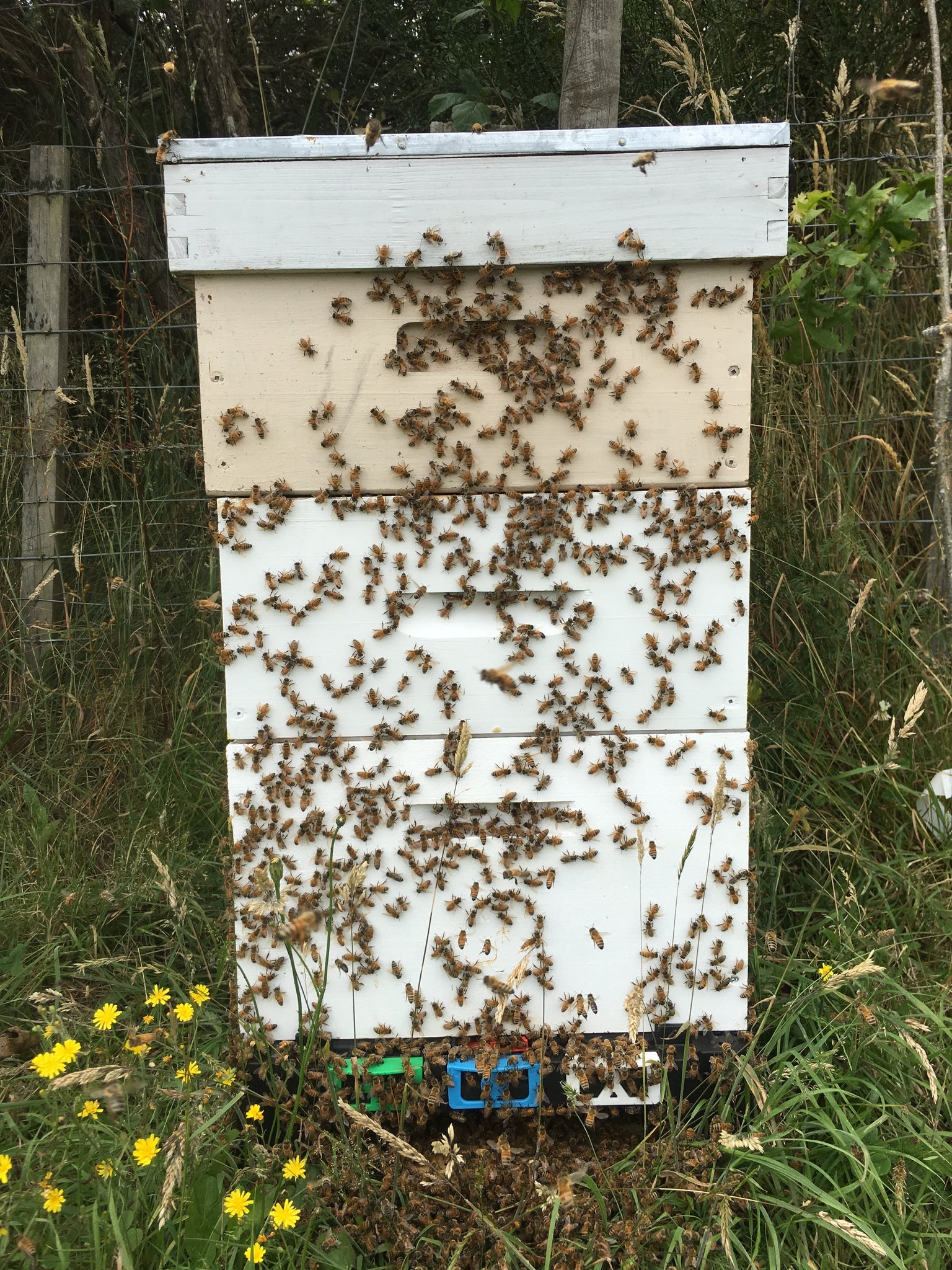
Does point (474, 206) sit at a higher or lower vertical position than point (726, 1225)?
higher

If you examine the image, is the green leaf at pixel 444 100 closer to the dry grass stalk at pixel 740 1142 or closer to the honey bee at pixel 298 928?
the honey bee at pixel 298 928

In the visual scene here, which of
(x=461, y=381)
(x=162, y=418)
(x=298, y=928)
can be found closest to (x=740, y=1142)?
(x=298, y=928)

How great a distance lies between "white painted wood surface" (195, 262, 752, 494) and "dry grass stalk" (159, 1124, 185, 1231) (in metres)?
1.15

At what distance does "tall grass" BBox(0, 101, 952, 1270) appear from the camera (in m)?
1.68

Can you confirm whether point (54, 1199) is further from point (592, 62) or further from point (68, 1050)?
point (592, 62)

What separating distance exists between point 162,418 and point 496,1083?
251 cm

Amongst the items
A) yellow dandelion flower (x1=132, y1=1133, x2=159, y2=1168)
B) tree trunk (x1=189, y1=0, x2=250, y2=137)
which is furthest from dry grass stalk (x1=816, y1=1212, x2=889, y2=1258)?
tree trunk (x1=189, y1=0, x2=250, y2=137)

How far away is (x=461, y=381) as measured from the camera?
1825mm

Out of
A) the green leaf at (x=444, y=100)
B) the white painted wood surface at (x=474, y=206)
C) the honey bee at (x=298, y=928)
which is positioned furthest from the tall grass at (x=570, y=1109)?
the green leaf at (x=444, y=100)

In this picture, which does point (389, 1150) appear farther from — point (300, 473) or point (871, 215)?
point (871, 215)

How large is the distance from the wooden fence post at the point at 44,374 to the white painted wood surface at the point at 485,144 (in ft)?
6.32

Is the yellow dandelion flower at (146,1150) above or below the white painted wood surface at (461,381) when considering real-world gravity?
below

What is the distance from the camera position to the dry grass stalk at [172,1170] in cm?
131

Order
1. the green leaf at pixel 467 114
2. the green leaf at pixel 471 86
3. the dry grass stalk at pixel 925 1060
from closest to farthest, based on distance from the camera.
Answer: the dry grass stalk at pixel 925 1060, the green leaf at pixel 467 114, the green leaf at pixel 471 86
